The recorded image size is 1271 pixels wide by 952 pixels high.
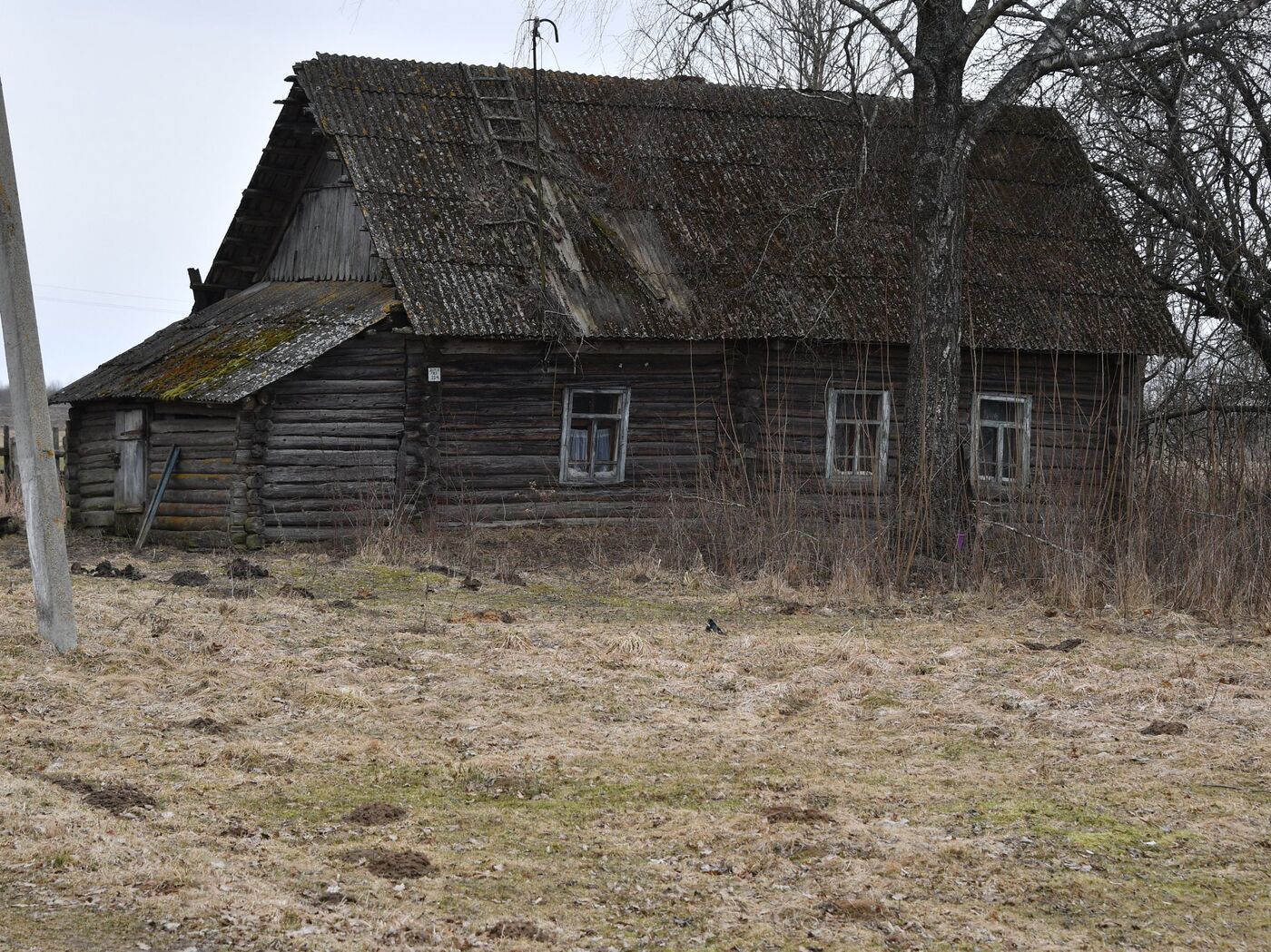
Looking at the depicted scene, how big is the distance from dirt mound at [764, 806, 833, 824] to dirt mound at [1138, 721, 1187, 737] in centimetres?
237

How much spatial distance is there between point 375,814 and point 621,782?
119 centimetres

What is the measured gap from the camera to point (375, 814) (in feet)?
19.7

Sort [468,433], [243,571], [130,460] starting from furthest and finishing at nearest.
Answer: [130,460] → [468,433] → [243,571]

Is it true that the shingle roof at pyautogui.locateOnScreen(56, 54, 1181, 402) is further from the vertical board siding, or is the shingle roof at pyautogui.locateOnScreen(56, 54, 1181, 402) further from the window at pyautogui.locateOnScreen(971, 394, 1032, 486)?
the window at pyautogui.locateOnScreen(971, 394, 1032, 486)

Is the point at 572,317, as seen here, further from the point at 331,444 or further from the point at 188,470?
the point at 188,470

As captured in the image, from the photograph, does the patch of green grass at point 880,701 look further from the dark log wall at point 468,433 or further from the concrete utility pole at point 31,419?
the dark log wall at point 468,433

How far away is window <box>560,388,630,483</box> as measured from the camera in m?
17.8

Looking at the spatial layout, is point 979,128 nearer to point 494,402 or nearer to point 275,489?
point 494,402

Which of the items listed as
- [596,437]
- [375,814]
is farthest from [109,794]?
[596,437]

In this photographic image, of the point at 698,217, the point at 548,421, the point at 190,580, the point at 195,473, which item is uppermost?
the point at 698,217

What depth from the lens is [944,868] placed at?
213 inches


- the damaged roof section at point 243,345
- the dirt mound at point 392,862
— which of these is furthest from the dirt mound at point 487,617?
the dirt mound at point 392,862

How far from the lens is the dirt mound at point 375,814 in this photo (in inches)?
234

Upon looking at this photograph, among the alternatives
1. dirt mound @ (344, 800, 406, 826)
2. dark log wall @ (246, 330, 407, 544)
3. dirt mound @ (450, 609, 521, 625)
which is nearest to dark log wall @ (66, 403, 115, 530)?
dark log wall @ (246, 330, 407, 544)
